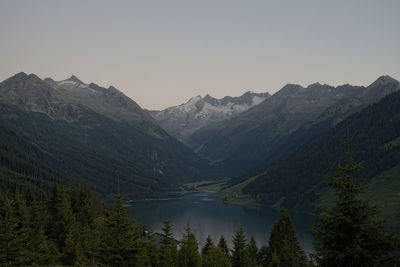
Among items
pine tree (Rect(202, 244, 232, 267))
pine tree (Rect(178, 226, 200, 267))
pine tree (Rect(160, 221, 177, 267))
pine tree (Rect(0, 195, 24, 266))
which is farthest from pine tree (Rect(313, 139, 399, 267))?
pine tree (Rect(202, 244, 232, 267))

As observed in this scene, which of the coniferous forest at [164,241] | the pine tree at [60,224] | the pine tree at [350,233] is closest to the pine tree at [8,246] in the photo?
the coniferous forest at [164,241]

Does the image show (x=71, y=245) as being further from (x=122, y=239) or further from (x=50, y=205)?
(x=122, y=239)

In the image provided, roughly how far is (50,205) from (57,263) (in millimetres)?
21938

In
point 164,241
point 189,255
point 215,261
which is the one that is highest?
point 164,241

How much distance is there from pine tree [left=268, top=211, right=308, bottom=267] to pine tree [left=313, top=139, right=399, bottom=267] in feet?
208

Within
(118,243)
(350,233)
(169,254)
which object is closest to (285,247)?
(169,254)

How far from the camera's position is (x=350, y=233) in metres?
23.4

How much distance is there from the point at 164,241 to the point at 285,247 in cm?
3553

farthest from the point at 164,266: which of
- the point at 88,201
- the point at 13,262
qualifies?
the point at 88,201

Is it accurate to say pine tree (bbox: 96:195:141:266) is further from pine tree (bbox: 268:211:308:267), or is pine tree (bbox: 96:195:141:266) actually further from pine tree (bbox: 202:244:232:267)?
pine tree (bbox: 268:211:308:267)

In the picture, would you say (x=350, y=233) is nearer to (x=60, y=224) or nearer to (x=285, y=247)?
(x=60, y=224)

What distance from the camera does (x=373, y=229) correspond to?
74.5 ft

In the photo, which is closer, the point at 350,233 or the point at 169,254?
the point at 350,233

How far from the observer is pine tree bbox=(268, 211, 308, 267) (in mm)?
87688
